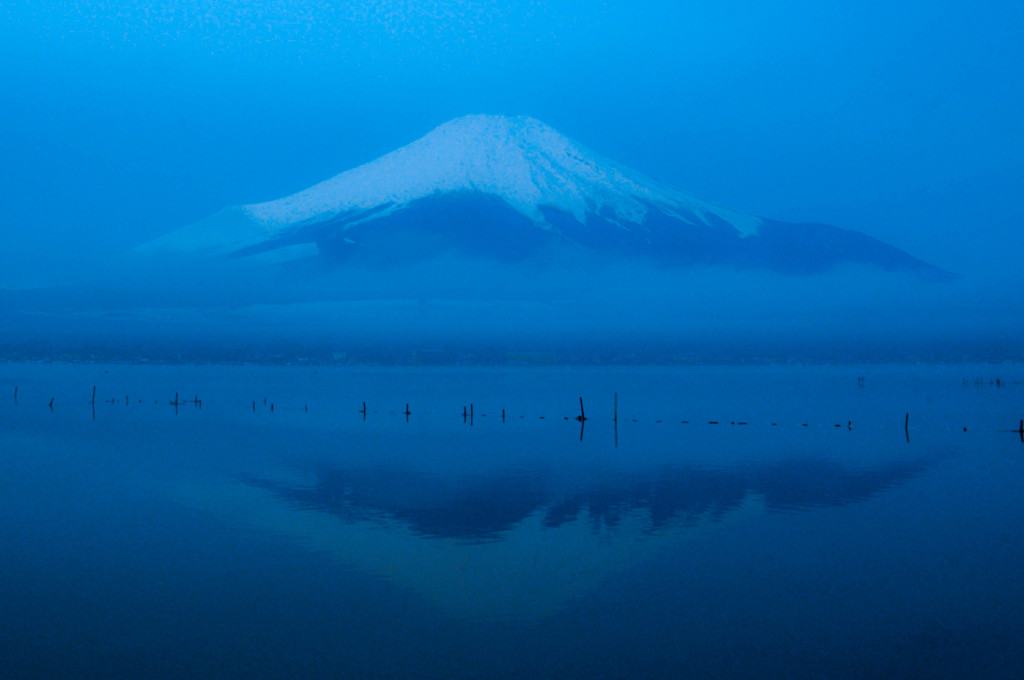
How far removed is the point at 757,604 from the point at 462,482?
1447cm

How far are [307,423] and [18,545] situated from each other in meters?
32.9

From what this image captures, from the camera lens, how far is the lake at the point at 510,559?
495 inches

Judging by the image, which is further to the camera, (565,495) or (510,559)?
(565,495)

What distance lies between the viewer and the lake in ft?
41.3

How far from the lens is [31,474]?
29062mm

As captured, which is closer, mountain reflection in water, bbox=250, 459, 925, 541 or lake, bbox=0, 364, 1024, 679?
lake, bbox=0, 364, 1024, 679

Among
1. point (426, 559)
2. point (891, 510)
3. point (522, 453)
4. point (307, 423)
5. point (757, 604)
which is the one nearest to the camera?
point (757, 604)

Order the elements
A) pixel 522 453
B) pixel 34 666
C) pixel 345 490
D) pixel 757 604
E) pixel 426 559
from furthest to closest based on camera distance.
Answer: pixel 522 453 → pixel 345 490 → pixel 426 559 → pixel 757 604 → pixel 34 666

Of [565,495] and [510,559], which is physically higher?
[565,495]

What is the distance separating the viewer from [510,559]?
17.6m

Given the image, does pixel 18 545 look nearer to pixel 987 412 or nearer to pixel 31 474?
pixel 31 474

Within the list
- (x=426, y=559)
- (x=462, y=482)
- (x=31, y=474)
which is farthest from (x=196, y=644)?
(x=31, y=474)

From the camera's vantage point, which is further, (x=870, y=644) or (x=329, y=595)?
(x=329, y=595)

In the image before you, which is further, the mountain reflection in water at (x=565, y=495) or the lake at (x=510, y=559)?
the mountain reflection in water at (x=565, y=495)
